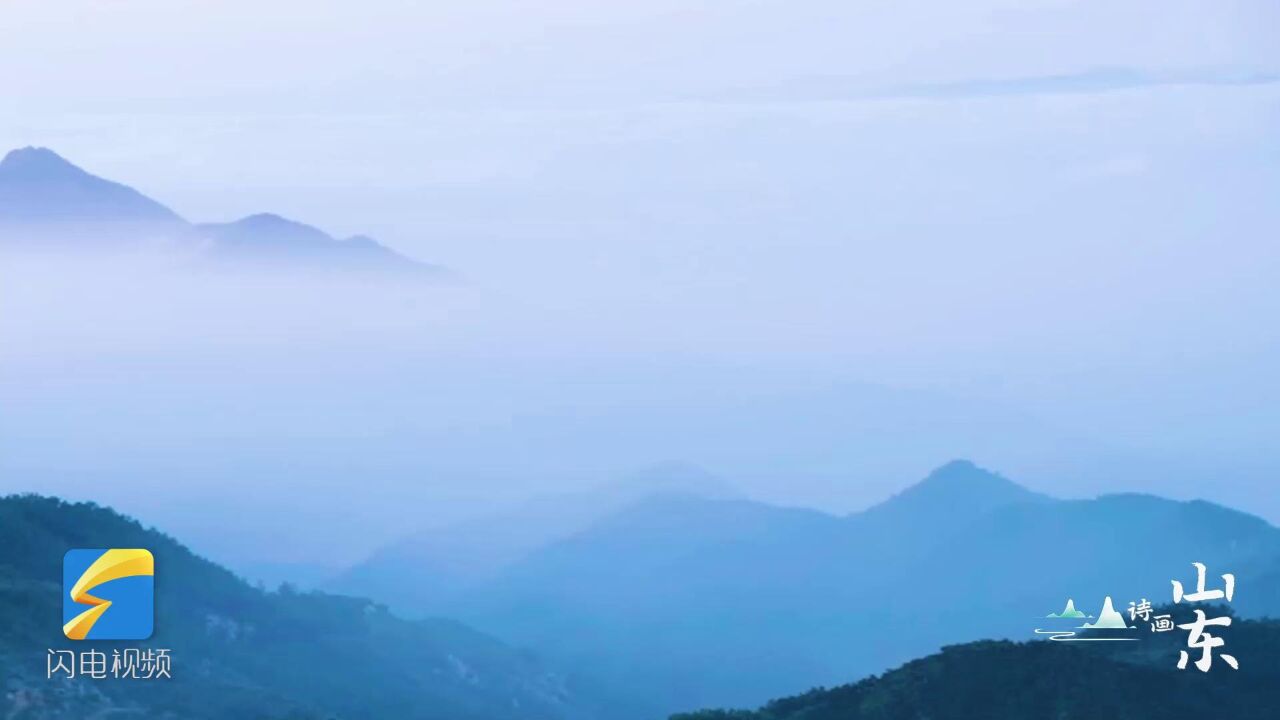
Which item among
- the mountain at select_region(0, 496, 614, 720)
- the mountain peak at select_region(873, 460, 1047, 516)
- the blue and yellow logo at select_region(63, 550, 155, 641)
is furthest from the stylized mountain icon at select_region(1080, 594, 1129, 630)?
the mountain peak at select_region(873, 460, 1047, 516)

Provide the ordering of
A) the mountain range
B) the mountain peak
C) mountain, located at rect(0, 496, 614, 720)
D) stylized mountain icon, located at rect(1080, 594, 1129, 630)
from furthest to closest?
1. the mountain peak
2. the mountain range
3. mountain, located at rect(0, 496, 614, 720)
4. stylized mountain icon, located at rect(1080, 594, 1129, 630)

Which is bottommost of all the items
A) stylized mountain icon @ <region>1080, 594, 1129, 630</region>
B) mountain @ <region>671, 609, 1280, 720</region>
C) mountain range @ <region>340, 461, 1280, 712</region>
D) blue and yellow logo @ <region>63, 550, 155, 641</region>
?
mountain @ <region>671, 609, 1280, 720</region>

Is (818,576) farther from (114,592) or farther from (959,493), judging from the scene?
(114,592)

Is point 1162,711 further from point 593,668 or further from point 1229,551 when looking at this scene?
point 1229,551

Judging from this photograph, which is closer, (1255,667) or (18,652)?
(1255,667)

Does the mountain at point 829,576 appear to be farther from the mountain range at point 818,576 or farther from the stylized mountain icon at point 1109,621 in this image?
the stylized mountain icon at point 1109,621

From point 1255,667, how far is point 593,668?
70583mm

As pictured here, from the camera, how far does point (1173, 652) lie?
48.2 m

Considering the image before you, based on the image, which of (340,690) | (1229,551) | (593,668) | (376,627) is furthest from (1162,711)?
(1229,551)

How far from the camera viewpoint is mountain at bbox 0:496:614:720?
204ft

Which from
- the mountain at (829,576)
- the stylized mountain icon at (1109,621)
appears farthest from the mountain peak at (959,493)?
the stylized mountain icon at (1109,621)

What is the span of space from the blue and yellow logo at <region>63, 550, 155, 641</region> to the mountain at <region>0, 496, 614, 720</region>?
1215 centimetres

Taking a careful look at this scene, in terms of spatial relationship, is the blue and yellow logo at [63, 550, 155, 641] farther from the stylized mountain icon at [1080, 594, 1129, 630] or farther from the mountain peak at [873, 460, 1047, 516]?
the mountain peak at [873, 460, 1047, 516]

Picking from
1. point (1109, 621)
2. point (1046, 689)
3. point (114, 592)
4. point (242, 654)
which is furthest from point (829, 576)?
point (114, 592)
